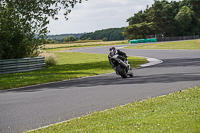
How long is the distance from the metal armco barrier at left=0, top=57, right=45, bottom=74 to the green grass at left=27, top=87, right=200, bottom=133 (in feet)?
46.0

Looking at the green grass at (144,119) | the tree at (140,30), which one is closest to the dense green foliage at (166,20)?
the tree at (140,30)

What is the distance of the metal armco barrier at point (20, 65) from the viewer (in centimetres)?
2011

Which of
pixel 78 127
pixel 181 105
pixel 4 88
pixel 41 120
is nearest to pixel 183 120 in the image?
pixel 181 105

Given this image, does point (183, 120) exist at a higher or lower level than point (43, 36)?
lower

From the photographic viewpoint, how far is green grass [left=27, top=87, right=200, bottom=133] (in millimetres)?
5590

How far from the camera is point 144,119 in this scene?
248 inches

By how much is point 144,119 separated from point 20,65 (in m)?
16.2

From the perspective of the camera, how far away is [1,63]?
1989 cm

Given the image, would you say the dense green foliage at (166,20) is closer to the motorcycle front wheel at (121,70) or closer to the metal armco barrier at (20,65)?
the metal armco barrier at (20,65)

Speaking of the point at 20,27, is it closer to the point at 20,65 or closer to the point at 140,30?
the point at 20,65

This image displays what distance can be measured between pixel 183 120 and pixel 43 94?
21.3 feet

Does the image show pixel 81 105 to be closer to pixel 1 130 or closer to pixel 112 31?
pixel 1 130

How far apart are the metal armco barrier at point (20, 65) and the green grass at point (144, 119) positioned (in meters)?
14.0

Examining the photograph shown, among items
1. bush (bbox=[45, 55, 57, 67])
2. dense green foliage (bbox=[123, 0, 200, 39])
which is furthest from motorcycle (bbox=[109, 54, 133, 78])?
dense green foliage (bbox=[123, 0, 200, 39])
